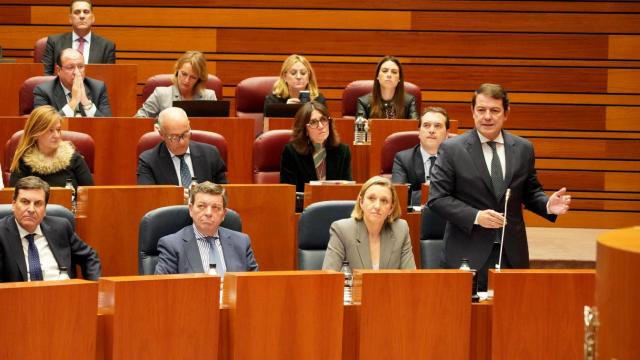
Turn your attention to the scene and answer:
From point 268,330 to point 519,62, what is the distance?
4.11m

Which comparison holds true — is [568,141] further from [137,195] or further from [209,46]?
[137,195]

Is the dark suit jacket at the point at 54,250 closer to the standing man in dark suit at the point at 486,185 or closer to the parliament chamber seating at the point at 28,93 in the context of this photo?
the standing man in dark suit at the point at 486,185

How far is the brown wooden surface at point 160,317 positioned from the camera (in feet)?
9.38

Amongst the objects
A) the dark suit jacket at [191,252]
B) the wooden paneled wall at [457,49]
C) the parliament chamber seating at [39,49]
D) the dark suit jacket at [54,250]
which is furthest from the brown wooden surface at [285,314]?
the wooden paneled wall at [457,49]

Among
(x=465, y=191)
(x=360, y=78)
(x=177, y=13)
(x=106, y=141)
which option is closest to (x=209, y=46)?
(x=177, y=13)

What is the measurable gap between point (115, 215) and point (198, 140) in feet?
2.80

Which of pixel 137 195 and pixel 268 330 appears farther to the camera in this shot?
pixel 137 195

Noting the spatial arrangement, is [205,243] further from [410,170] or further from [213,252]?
[410,170]

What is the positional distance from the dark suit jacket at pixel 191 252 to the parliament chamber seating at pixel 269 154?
128 centimetres

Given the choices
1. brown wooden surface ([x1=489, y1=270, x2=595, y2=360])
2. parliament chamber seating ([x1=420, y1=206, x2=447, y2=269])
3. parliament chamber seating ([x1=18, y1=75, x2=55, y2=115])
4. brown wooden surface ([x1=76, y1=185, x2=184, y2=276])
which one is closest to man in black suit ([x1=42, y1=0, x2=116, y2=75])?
parliament chamber seating ([x1=18, y1=75, x2=55, y2=115])

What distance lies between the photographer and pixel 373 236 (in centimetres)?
383

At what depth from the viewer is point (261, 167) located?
5066 millimetres

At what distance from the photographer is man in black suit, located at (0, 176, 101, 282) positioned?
11.8 feet

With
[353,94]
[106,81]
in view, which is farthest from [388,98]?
[106,81]
